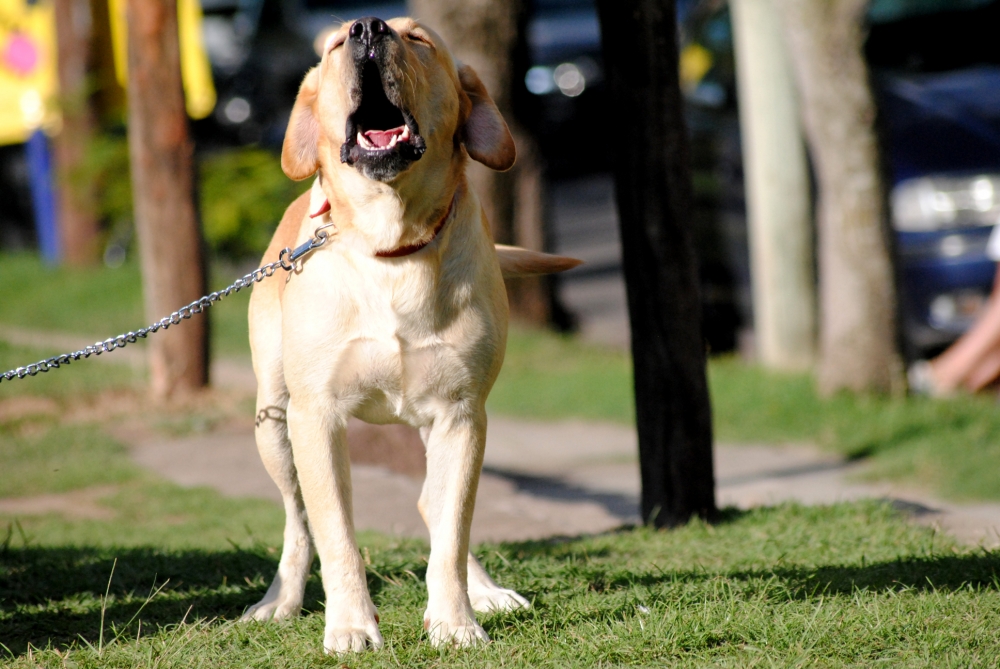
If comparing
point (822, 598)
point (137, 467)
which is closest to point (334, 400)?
point (822, 598)

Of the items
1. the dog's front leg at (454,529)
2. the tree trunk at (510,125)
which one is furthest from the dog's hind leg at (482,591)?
the tree trunk at (510,125)

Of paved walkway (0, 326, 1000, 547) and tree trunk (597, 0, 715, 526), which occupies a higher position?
tree trunk (597, 0, 715, 526)

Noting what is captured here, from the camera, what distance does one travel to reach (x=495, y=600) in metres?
3.45

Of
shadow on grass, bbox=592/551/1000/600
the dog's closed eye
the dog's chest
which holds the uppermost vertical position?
the dog's closed eye

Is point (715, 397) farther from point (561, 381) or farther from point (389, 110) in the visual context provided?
point (389, 110)

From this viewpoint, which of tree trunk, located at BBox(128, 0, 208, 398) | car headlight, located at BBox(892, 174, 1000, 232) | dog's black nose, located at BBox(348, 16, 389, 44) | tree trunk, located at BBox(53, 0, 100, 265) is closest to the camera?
dog's black nose, located at BBox(348, 16, 389, 44)

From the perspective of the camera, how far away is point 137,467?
257 inches

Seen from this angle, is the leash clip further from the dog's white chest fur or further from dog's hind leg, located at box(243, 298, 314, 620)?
dog's hind leg, located at box(243, 298, 314, 620)

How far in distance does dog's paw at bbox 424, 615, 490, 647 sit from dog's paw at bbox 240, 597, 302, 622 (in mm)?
533

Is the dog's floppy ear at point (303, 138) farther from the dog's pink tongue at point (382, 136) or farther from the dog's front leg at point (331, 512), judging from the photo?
the dog's front leg at point (331, 512)

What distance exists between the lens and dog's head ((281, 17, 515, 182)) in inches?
119

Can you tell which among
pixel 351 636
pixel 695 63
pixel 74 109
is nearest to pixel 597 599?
pixel 351 636

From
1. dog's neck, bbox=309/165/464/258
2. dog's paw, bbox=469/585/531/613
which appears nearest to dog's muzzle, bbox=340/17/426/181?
dog's neck, bbox=309/165/464/258

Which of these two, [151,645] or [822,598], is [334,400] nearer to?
[151,645]
